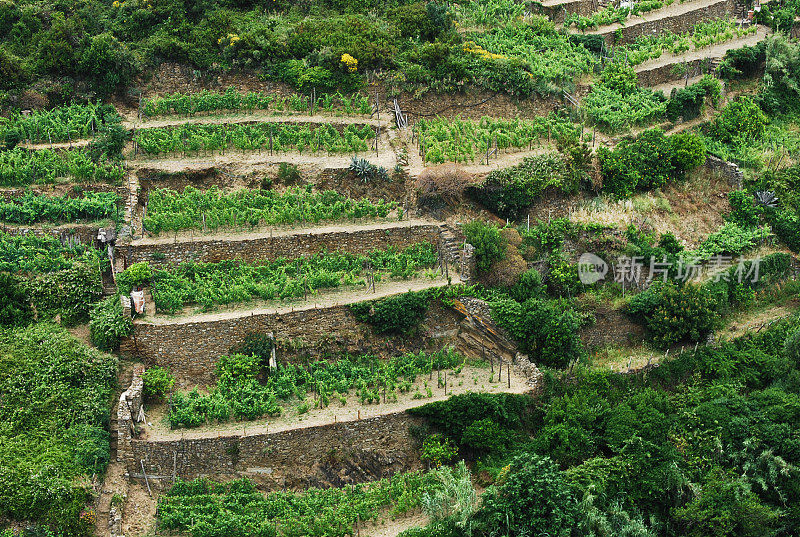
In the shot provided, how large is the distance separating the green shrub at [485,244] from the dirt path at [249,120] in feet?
19.1

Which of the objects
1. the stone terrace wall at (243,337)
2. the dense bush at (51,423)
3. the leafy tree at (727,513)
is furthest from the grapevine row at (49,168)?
the leafy tree at (727,513)

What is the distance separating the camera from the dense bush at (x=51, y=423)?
2658 centimetres

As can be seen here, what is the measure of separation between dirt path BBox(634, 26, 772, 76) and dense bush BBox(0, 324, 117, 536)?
20.7 metres

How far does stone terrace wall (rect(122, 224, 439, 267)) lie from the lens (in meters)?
31.7

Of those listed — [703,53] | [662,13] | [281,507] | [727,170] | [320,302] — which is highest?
[662,13]

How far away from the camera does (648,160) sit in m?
35.5

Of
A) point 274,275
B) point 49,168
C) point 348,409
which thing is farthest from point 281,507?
point 49,168

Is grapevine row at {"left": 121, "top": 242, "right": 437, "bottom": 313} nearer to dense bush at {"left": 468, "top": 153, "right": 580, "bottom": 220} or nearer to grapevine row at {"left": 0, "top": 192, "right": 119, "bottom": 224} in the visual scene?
dense bush at {"left": 468, "top": 153, "right": 580, "bottom": 220}

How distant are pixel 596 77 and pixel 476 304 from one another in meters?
11.2

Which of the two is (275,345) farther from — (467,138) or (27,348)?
(467,138)

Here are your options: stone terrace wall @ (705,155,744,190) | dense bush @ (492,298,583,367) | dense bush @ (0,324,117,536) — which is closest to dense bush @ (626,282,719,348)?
dense bush @ (492,298,583,367)

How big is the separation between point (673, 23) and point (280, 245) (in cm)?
1791

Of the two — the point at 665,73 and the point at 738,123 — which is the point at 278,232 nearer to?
the point at 665,73

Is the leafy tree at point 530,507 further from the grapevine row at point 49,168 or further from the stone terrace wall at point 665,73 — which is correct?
the stone terrace wall at point 665,73
